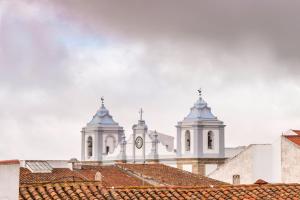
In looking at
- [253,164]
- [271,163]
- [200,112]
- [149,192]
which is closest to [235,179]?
[253,164]

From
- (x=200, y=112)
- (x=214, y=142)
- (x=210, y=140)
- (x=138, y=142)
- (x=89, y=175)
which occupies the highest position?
(x=200, y=112)

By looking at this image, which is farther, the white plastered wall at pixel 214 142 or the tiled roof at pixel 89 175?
the white plastered wall at pixel 214 142

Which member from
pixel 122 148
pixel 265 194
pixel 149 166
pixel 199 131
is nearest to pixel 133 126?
pixel 122 148

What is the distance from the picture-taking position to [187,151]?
10169 centimetres

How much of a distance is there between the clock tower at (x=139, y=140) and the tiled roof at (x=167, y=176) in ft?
164

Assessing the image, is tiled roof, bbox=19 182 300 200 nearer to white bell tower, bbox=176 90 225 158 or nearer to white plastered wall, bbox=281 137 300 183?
white plastered wall, bbox=281 137 300 183

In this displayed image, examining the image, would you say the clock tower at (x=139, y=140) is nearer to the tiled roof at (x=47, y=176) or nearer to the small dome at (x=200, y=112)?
the small dome at (x=200, y=112)

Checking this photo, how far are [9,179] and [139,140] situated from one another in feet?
306

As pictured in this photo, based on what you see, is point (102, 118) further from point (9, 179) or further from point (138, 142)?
point (9, 179)

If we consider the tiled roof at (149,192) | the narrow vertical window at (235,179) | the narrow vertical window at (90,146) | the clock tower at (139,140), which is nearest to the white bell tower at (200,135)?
the clock tower at (139,140)

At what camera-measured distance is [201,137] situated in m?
102

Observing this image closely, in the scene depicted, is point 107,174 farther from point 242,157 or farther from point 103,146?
point 103,146

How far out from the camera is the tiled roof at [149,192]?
1717 centimetres

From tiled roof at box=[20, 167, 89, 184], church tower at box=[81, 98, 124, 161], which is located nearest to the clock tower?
church tower at box=[81, 98, 124, 161]
